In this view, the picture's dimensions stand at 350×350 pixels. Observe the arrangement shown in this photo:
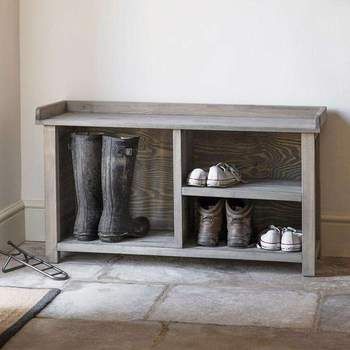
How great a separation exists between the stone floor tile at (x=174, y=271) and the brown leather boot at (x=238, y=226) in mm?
131

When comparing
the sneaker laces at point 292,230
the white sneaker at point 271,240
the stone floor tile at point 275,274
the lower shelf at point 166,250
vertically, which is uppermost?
the sneaker laces at point 292,230

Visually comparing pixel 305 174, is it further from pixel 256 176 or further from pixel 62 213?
pixel 62 213

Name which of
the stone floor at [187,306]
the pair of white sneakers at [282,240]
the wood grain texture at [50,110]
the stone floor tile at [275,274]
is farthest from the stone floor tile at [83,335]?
the wood grain texture at [50,110]

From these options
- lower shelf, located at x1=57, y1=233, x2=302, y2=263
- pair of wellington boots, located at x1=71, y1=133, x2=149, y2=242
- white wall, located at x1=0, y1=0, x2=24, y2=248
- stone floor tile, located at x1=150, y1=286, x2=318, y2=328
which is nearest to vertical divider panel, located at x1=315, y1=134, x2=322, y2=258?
lower shelf, located at x1=57, y1=233, x2=302, y2=263

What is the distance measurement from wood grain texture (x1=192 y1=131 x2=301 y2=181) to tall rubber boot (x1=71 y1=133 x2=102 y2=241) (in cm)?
47

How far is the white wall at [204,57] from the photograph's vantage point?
3.97 m

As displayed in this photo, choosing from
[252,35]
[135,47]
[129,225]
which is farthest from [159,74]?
[129,225]

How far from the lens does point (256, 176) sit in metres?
4.09

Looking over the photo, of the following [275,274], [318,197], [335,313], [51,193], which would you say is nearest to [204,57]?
[318,197]

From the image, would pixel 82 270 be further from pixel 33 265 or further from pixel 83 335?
pixel 83 335

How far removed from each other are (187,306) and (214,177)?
25.7 inches

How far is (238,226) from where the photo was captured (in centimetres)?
385

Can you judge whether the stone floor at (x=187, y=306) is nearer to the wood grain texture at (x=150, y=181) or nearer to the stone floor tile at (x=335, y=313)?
the stone floor tile at (x=335, y=313)

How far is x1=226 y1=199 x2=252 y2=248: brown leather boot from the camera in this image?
151 inches
